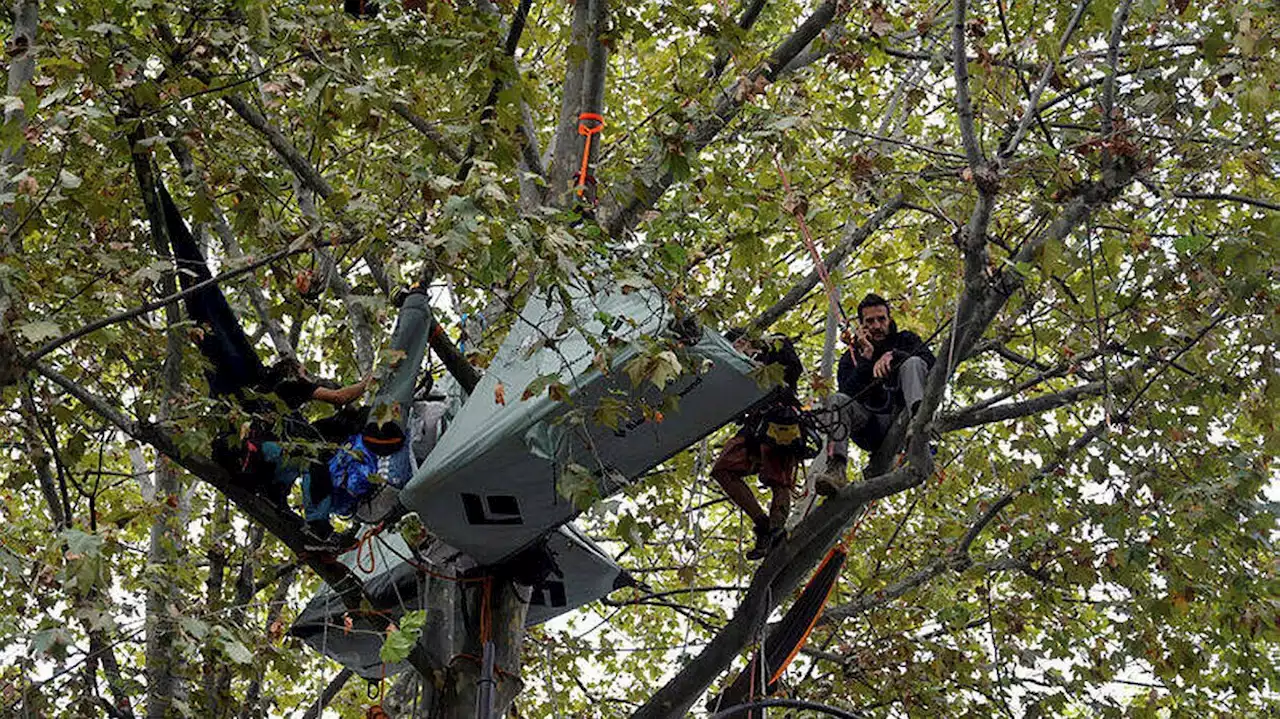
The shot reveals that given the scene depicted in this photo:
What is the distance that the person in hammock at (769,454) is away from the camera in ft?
19.0

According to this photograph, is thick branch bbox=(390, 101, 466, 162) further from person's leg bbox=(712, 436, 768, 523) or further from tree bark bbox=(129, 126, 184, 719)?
person's leg bbox=(712, 436, 768, 523)

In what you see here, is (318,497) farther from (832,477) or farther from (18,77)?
(832,477)

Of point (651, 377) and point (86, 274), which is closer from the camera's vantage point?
point (651, 377)

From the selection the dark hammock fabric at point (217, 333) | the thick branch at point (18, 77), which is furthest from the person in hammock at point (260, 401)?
the thick branch at point (18, 77)

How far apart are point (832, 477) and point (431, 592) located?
6.08 ft

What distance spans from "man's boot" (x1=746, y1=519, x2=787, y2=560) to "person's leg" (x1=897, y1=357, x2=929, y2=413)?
0.78 metres

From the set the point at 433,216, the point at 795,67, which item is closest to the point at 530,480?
the point at 433,216

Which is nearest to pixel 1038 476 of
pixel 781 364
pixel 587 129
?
pixel 781 364

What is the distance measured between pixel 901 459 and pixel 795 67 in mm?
2790

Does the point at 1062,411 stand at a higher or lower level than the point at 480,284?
higher

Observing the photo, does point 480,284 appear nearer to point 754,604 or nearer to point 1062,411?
point 754,604

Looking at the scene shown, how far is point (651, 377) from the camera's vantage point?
4.63 m

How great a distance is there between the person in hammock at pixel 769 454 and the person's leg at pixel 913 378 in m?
0.45

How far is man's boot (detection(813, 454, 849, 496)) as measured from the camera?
18.7ft
